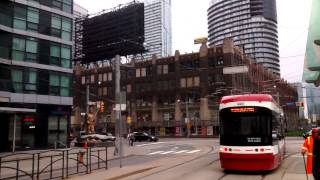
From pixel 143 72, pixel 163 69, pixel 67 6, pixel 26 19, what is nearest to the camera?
pixel 26 19

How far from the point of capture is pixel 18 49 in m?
38.9

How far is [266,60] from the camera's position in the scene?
11119cm

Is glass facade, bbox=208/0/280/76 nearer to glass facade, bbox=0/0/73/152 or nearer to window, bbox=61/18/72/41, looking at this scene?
window, bbox=61/18/72/41

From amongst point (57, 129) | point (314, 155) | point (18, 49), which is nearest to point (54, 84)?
point (57, 129)

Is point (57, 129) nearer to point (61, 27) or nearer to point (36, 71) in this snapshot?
point (36, 71)

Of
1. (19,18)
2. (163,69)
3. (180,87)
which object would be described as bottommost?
(180,87)

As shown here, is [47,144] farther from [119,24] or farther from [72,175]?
[119,24]

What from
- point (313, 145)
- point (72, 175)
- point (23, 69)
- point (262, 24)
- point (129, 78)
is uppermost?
point (262, 24)

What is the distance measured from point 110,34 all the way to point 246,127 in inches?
3374

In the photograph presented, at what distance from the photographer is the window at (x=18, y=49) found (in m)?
38.5

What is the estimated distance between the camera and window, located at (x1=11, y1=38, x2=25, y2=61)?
1515 inches

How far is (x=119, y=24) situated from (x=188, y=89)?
72.4ft

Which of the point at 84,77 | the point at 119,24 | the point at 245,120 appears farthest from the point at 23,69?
the point at 84,77

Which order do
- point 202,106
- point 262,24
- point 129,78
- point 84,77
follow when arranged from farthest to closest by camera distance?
point 84,77, point 129,78, point 202,106, point 262,24
